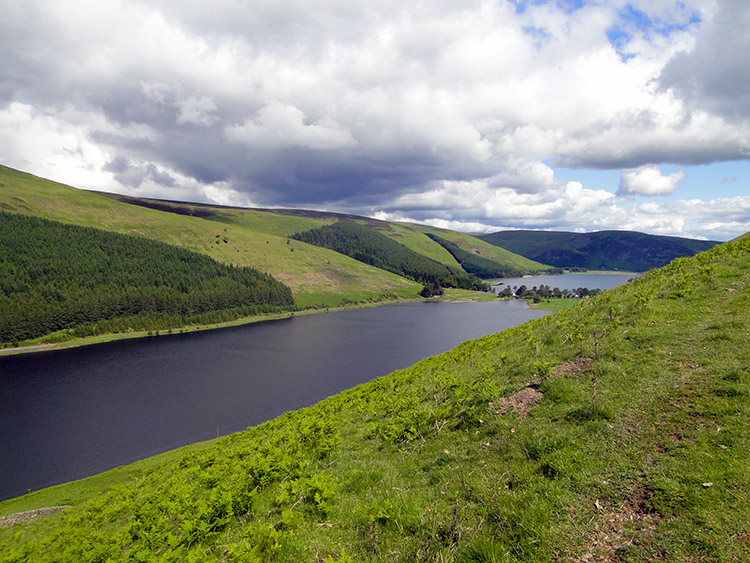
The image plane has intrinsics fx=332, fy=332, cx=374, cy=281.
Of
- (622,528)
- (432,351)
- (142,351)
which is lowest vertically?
(142,351)

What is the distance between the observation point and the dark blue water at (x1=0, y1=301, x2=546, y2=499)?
60.8 meters

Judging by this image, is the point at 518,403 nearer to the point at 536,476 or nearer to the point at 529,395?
the point at 529,395

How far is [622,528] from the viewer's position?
22.7 ft

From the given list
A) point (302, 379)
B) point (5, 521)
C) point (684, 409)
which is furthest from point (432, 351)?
point (684, 409)

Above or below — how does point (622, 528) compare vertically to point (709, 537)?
below

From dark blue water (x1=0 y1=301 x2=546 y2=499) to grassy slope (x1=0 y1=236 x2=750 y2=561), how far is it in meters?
56.0

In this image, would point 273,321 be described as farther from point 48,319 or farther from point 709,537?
point 709,537

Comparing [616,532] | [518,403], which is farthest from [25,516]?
[616,532]

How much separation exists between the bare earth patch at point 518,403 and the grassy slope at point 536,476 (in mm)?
242

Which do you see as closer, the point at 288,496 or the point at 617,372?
A: the point at 288,496

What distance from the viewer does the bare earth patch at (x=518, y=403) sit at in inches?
525

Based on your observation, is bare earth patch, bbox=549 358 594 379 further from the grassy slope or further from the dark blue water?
the dark blue water

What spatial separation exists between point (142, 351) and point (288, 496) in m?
150

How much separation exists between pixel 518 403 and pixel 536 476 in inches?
194
